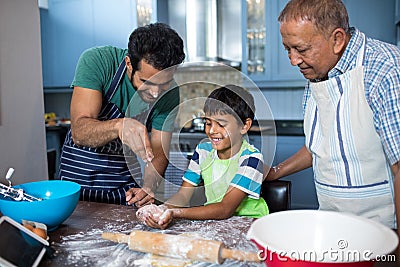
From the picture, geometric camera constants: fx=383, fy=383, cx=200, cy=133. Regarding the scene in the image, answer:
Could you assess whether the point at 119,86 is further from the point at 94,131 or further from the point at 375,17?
the point at 375,17

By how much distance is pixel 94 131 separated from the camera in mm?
1209

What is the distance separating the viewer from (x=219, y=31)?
11.3 feet

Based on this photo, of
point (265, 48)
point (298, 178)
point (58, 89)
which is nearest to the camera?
point (298, 178)

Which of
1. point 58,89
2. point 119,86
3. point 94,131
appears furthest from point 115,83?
point 58,89

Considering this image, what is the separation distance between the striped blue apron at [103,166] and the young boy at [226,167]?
0.25 meters

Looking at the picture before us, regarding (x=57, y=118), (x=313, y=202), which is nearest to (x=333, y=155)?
(x=313, y=202)

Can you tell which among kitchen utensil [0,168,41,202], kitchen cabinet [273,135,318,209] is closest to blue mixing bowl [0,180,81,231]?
kitchen utensil [0,168,41,202]

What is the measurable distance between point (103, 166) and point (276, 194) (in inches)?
24.5

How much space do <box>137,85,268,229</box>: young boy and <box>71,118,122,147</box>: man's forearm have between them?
0.27m

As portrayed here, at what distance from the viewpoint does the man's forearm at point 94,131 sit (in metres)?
1.16

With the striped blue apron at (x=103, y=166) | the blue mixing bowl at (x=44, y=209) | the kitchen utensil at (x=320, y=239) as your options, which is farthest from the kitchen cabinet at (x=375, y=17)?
the blue mixing bowl at (x=44, y=209)

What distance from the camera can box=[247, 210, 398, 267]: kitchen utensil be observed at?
0.57 m

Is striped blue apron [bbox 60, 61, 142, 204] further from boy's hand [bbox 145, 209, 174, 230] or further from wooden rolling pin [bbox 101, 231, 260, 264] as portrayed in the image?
wooden rolling pin [bbox 101, 231, 260, 264]

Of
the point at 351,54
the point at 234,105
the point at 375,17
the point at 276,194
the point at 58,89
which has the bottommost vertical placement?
the point at 276,194
